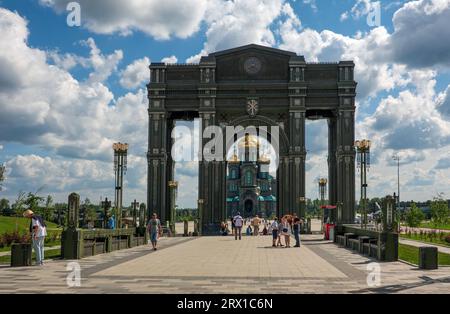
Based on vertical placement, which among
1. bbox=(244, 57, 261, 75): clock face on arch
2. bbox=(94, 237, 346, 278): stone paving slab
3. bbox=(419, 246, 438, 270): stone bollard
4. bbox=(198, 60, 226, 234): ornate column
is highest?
bbox=(244, 57, 261, 75): clock face on arch

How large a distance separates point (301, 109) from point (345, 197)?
1051 cm

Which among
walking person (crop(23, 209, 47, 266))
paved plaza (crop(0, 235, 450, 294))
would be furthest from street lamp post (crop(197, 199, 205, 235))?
walking person (crop(23, 209, 47, 266))

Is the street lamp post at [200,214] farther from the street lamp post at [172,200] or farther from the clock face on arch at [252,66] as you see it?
the clock face on arch at [252,66]

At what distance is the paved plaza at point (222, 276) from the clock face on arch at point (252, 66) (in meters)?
40.7

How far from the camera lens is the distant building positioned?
13950 centimetres

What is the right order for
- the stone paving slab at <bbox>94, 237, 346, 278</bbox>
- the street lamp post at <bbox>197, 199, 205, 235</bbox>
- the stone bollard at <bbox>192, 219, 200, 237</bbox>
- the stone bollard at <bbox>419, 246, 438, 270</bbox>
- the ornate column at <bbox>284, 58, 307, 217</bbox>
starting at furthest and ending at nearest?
the ornate column at <bbox>284, 58, 307, 217</bbox> < the street lamp post at <bbox>197, 199, 205, 235</bbox> < the stone bollard at <bbox>192, 219, 200, 237</bbox> < the stone bollard at <bbox>419, 246, 438, 270</bbox> < the stone paving slab at <bbox>94, 237, 346, 278</bbox>

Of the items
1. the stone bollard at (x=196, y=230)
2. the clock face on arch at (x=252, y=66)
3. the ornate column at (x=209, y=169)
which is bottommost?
the stone bollard at (x=196, y=230)

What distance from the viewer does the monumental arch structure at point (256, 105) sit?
62.0m

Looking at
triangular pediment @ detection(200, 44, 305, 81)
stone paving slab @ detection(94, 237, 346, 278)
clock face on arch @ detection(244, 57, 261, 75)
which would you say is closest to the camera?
stone paving slab @ detection(94, 237, 346, 278)

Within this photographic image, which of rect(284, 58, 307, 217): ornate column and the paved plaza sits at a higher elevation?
rect(284, 58, 307, 217): ornate column

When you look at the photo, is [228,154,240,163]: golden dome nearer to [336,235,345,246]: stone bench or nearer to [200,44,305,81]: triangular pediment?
[200,44,305,81]: triangular pediment

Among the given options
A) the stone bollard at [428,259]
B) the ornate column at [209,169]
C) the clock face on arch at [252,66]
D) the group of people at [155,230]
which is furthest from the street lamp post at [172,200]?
the stone bollard at [428,259]
